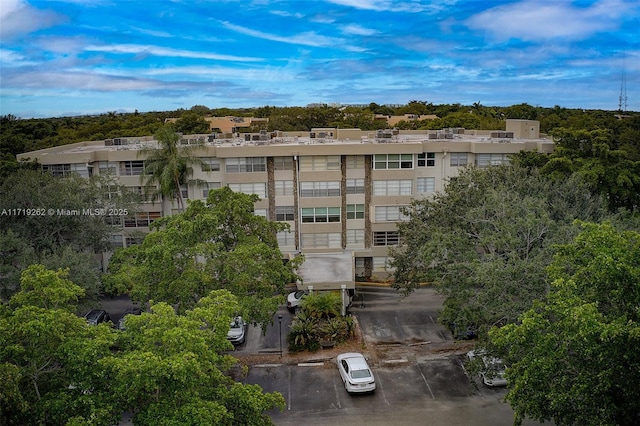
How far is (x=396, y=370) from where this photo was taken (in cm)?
2461

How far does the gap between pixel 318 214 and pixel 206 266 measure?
14094mm

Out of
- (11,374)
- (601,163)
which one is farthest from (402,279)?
(11,374)

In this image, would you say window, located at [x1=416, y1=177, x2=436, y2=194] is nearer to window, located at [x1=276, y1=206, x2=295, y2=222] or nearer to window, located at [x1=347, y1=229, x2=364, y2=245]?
window, located at [x1=347, y1=229, x2=364, y2=245]

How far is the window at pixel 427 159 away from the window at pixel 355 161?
12.4 ft

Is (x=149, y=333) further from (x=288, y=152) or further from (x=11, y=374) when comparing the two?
(x=288, y=152)

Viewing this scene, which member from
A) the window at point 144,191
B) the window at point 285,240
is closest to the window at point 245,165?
Answer: the window at point 285,240

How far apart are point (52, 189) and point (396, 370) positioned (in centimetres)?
1975

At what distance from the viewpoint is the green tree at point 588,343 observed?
13375 millimetres

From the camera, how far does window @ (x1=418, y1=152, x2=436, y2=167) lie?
36.0 m

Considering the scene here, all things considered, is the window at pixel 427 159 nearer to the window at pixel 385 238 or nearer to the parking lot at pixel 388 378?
the window at pixel 385 238

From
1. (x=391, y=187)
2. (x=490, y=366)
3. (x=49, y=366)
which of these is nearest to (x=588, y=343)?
(x=490, y=366)

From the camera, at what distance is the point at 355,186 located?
35844 millimetres

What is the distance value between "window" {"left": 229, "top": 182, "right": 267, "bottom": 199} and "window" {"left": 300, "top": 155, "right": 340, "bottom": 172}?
280 centimetres

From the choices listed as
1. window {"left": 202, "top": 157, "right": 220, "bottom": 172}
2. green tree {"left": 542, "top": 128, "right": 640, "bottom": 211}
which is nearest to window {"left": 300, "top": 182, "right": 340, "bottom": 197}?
window {"left": 202, "top": 157, "right": 220, "bottom": 172}
